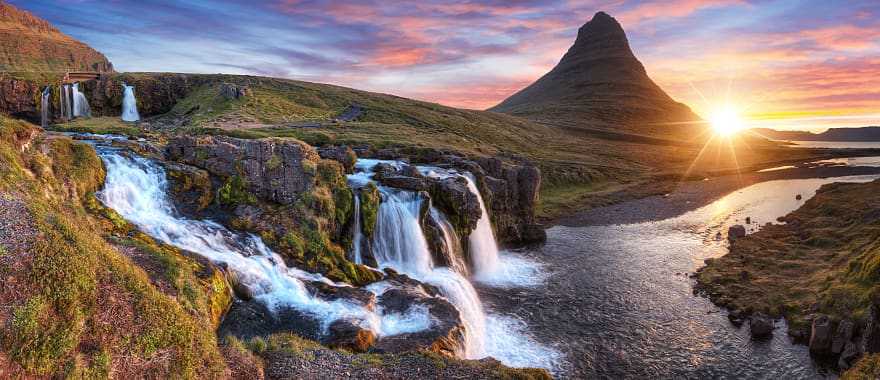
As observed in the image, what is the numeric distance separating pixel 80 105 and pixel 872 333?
373 feet

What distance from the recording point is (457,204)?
1635 inches

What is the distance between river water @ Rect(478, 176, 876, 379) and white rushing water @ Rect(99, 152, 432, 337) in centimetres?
1070

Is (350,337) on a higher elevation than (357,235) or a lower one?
lower

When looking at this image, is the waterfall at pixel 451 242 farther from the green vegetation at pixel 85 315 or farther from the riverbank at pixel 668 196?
the riverbank at pixel 668 196

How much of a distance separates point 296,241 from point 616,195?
232 feet

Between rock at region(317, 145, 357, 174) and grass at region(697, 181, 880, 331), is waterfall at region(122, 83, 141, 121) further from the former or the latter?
grass at region(697, 181, 880, 331)

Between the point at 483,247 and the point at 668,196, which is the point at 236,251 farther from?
the point at 668,196

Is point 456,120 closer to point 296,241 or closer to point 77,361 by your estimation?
point 296,241

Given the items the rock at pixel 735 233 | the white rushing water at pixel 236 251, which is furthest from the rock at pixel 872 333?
the rock at pixel 735 233

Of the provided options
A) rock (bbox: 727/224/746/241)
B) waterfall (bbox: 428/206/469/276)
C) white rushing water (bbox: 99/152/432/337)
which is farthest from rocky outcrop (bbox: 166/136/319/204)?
rock (bbox: 727/224/746/241)

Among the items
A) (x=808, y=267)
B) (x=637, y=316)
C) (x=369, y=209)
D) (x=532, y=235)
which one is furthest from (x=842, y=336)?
(x=369, y=209)

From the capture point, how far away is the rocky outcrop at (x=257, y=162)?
30.7 meters

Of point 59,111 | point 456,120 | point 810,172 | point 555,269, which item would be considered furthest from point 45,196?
point 810,172

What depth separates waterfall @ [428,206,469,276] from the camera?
38.4 m
